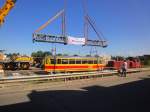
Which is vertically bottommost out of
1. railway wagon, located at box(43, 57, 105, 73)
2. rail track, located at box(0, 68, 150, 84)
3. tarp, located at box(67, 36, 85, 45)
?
rail track, located at box(0, 68, 150, 84)

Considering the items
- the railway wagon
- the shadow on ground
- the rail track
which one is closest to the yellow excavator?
the rail track

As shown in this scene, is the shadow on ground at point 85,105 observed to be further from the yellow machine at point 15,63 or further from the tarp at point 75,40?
the yellow machine at point 15,63

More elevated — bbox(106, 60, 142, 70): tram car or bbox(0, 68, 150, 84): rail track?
bbox(106, 60, 142, 70): tram car

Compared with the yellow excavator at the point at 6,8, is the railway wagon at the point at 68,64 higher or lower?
lower

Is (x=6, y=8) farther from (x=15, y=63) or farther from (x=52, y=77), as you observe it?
(x=15, y=63)

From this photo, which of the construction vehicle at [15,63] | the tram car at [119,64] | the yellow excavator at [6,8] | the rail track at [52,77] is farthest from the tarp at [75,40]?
the yellow excavator at [6,8]

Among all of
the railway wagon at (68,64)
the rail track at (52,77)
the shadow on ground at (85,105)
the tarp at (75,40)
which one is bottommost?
the shadow on ground at (85,105)

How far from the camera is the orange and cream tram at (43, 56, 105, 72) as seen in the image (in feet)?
121

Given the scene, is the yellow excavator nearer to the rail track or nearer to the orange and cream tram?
the rail track

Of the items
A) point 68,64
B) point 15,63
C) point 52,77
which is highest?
point 15,63

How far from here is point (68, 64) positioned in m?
37.7

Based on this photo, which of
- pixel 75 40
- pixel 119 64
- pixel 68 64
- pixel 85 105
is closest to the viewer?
pixel 85 105

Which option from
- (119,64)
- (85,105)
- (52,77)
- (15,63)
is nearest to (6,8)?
(52,77)

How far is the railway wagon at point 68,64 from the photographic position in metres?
36.9
